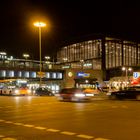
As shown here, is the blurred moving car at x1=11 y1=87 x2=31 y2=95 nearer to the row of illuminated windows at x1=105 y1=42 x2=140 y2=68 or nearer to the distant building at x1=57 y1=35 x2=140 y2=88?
the distant building at x1=57 y1=35 x2=140 y2=88

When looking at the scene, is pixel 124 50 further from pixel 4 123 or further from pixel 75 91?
pixel 4 123

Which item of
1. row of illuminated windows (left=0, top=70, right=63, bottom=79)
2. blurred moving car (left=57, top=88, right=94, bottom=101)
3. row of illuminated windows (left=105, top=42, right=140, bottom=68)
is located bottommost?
blurred moving car (left=57, top=88, right=94, bottom=101)

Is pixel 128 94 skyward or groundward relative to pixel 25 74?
groundward

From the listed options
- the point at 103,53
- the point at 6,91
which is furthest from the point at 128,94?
the point at 103,53

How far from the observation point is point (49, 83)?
95812mm

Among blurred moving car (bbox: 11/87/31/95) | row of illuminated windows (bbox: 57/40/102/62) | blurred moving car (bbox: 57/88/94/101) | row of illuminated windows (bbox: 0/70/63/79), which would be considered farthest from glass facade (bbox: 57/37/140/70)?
blurred moving car (bbox: 57/88/94/101)

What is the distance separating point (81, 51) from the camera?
136250mm

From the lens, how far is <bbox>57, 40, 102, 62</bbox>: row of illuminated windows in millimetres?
127863

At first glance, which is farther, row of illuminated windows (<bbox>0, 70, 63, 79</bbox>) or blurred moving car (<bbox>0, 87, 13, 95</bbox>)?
row of illuminated windows (<bbox>0, 70, 63, 79</bbox>)

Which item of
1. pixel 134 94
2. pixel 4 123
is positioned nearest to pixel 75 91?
pixel 134 94

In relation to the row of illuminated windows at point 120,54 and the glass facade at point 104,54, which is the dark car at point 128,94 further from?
the row of illuminated windows at point 120,54

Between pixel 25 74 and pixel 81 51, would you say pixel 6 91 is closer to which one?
pixel 25 74

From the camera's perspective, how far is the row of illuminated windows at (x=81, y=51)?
127863 millimetres

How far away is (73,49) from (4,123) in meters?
124
